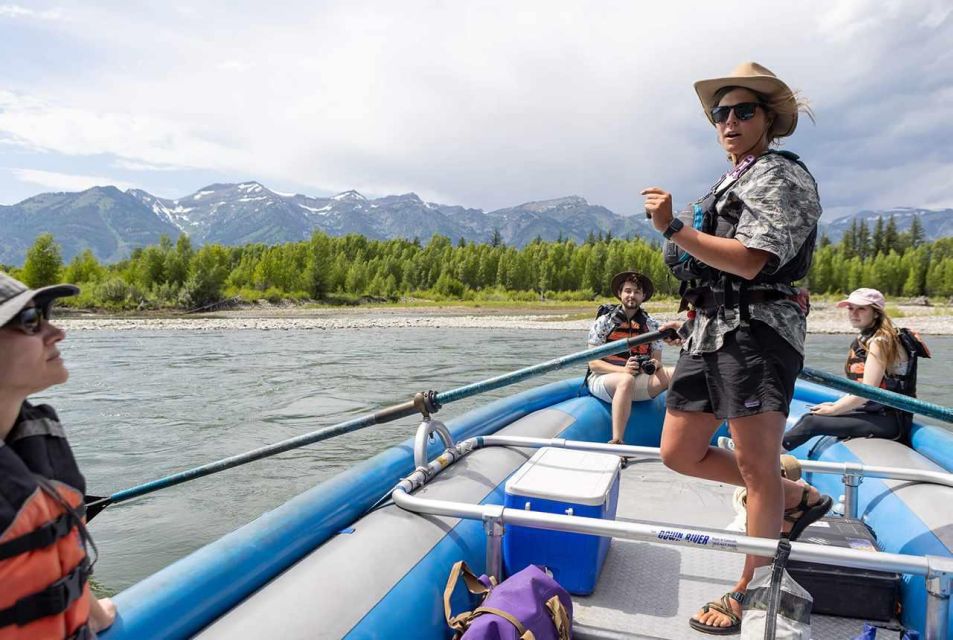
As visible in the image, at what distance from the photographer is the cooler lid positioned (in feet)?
8.35

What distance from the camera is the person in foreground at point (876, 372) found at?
4.11 m

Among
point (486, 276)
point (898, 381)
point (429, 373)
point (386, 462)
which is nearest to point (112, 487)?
point (386, 462)

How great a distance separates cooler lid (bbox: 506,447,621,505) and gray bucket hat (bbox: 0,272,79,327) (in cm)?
180

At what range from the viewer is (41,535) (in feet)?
3.85

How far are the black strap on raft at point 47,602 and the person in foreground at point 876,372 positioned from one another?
427cm

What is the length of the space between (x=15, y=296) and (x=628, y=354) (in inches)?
187

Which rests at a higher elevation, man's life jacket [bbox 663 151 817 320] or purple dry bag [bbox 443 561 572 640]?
man's life jacket [bbox 663 151 817 320]

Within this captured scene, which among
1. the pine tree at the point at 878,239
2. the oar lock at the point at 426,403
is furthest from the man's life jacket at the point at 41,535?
the pine tree at the point at 878,239

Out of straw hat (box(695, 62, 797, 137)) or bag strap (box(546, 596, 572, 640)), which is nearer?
bag strap (box(546, 596, 572, 640))

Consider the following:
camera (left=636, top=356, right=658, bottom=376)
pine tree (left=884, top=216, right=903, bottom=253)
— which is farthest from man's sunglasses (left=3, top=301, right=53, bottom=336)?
pine tree (left=884, top=216, right=903, bottom=253)

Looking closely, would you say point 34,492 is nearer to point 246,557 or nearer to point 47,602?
point 47,602

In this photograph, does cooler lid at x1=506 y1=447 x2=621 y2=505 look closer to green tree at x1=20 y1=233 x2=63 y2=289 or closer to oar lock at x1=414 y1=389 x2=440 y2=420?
oar lock at x1=414 y1=389 x2=440 y2=420

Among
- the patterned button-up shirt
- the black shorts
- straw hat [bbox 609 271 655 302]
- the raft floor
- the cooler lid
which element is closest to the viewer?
the patterned button-up shirt

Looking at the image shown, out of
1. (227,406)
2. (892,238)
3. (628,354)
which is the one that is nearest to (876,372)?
(628,354)
